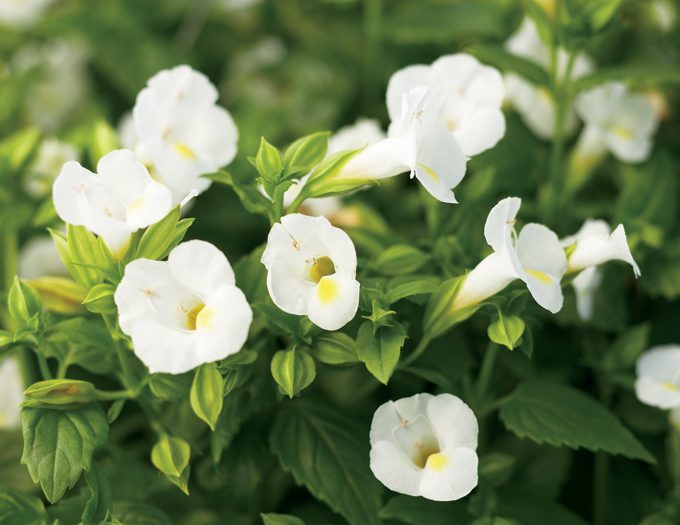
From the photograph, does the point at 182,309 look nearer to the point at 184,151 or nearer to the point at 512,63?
the point at 184,151

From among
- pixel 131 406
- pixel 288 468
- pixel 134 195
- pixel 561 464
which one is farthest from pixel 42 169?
pixel 561 464

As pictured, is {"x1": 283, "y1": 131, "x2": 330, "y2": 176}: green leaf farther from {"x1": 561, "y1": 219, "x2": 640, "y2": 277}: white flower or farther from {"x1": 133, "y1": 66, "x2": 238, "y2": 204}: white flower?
{"x1": 561, "y1": 219, "x2": 640, "y2": 277}: white flower

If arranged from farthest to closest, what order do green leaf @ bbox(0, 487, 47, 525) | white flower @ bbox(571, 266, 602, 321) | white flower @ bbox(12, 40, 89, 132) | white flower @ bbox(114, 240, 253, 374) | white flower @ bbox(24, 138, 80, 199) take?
white flower @ bbox(12, 40, 89, 132), white flower @ bbox(24, 138, 80, 199), white flower @ bbox(571, 266, 602, 321), green leaf @ bbox(0, 487, 47, 525), white flower @ bbox(114, 240, 253, 374)

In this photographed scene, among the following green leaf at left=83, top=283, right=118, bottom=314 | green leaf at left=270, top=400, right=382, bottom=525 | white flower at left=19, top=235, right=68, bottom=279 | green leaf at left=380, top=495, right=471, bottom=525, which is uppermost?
green leaf at left=83, top=283, right=118, bottom=314

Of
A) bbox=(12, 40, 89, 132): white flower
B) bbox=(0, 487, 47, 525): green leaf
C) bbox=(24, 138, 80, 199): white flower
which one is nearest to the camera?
bbox=(0, 487, 47, 525): green leaf

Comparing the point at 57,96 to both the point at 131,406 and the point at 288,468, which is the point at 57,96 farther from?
the point at 288,468

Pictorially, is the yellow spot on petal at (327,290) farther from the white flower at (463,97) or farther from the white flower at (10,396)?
the white flower at (10,396)

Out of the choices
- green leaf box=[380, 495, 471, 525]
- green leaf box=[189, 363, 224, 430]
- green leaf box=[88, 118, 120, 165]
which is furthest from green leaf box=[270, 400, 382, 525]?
green leaf box=[88, 118, 120, 165]
